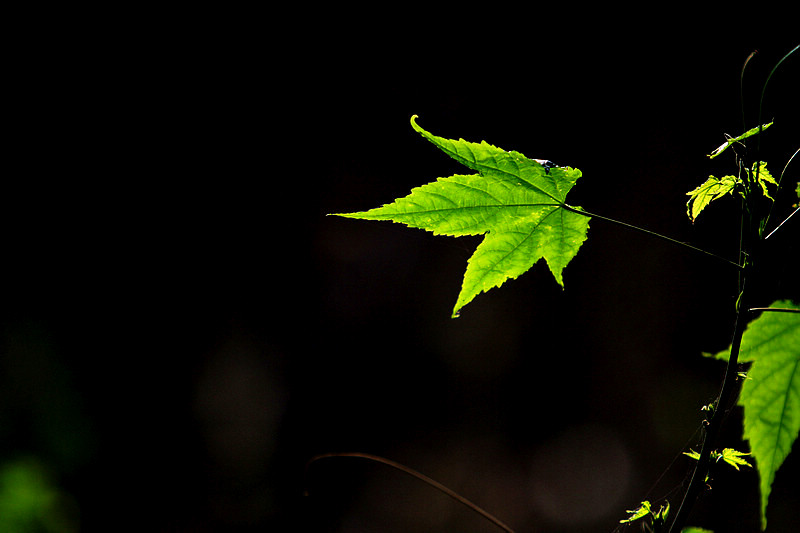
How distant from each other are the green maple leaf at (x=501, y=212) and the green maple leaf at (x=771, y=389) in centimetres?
22

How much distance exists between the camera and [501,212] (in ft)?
2.01

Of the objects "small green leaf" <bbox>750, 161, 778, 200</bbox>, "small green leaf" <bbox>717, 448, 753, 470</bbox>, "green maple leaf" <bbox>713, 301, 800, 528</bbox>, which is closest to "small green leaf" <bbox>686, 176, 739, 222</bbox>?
"small green leaf" <bbox>750, 161, 778, 200</bbox>

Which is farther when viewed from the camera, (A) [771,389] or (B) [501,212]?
(B) [501,212]

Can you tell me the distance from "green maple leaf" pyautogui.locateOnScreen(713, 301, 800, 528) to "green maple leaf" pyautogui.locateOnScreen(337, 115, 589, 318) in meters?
0.22

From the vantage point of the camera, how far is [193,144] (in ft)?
9.88

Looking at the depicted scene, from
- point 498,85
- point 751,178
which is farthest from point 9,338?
point 751,178

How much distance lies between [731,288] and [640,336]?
576mm

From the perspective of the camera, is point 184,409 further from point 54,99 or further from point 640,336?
point 640,336

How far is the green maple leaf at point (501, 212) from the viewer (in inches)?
22.6

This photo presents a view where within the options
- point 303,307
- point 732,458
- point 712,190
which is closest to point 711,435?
point 732,458

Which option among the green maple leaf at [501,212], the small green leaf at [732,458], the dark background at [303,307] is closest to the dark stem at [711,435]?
the small green leaf at [732,458]

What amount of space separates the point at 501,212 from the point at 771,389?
351 millimetres

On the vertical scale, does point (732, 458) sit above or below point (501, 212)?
below

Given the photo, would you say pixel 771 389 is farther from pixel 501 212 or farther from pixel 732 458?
pixel 501 212
